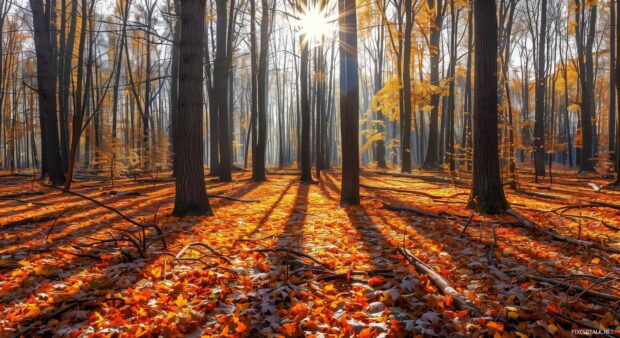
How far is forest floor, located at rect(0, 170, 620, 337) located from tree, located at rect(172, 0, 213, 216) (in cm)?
58

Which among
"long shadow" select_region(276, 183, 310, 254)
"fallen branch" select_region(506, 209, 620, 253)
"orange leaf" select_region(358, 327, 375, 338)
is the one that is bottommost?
"orange leaf" select_region(358, 327, 375, 338)

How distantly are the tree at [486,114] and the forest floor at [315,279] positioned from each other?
0.42 meters

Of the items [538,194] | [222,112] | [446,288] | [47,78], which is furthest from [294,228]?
[47,78]

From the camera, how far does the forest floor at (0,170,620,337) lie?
7.99 feet

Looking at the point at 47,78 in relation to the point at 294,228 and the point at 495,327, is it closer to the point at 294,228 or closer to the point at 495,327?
the point at 294,228

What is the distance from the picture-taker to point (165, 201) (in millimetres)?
8406

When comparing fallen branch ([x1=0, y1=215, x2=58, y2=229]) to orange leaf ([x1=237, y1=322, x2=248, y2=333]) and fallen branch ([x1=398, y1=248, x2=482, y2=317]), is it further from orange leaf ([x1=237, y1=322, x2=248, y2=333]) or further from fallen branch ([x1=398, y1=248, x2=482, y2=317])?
fallen branch ([x1=398, y1=248, x2=482, y2=317])

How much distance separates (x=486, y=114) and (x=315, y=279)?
4.60 meters

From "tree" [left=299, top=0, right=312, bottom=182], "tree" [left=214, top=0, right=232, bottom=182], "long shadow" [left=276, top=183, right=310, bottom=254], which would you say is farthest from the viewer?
"tree" [left=214, top=0, right=232, bottom=182]

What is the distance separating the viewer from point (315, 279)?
325 cm

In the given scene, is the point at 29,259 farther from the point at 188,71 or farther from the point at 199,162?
the point at 188,71

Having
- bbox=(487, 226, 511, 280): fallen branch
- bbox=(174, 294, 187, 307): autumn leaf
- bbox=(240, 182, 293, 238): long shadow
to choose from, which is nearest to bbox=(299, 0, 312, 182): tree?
bbox=(240, 182, 293, 238): long shadow

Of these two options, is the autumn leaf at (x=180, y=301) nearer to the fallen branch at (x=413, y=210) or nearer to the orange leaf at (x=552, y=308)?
the orange leaf at (x=552, y=308)

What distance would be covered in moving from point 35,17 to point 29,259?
10.0 metres
